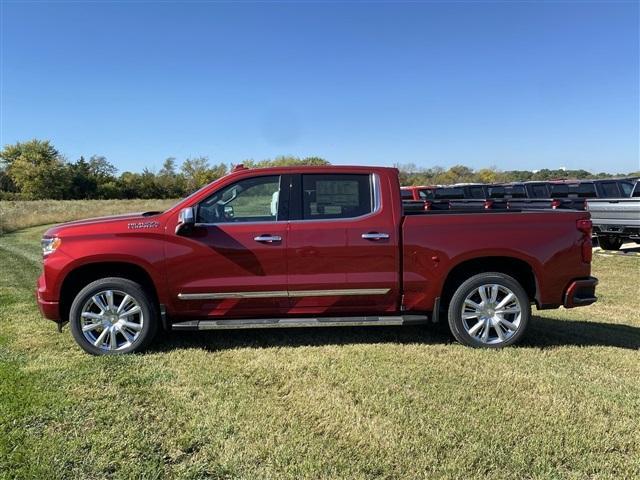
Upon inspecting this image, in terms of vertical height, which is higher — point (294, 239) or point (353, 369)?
point (294, 239)

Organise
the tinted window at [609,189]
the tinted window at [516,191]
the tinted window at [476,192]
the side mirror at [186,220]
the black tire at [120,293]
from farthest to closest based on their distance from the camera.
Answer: the tinted window at [476,192] → the tinted window at [516,191] → the tinted window at [609,189] → the black tire at [120,293] → the side mirror at [186,220]

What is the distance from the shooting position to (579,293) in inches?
210

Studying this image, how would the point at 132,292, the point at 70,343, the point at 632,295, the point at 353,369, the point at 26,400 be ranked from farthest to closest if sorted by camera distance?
the point at 632,295 → the point at 70,343 → the point at 132,292 → the point at 353,369 → the point at 26,400

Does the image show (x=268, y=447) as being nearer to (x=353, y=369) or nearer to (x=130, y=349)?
(x=353, y=369)

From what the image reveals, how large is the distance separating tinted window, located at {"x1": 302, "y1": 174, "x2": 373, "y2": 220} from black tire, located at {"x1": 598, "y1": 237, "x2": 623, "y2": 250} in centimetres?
1207

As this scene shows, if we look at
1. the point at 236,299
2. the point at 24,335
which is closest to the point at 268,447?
the point at 236,299

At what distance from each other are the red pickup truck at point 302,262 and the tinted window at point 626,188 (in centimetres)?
1062

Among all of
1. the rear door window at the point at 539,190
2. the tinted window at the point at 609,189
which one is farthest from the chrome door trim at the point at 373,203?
the rear door window at the point at 539,190

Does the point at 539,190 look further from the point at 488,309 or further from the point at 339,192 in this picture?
the point at 339,192

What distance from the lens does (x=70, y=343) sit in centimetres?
558

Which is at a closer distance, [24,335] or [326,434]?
[326,434]

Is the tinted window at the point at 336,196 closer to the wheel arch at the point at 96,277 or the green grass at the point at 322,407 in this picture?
the green grass at the point at 322,407

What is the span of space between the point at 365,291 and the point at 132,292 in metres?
2.30

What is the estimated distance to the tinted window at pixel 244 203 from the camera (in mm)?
5215
